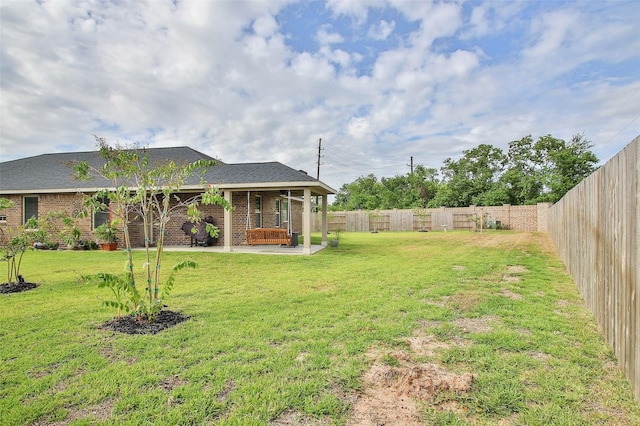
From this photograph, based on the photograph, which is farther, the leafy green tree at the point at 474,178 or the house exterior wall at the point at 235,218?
the leafy green tree at the point at 474,178

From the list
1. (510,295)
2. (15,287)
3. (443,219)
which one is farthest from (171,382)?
(443,219)

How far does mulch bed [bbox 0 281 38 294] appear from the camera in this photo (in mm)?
6344

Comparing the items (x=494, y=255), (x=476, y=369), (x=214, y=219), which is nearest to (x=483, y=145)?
(x=494, y=255)

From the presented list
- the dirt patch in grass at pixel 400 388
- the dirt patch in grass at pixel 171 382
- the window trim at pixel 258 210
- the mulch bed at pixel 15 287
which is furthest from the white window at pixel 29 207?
the dirt patch in grass at pixel 400 388

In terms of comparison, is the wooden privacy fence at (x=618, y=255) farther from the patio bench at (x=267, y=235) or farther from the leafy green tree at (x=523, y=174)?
the leafy green tree at (x=523, y=174)

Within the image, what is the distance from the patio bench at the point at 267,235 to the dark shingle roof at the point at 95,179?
5.75ft

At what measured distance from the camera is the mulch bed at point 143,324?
414 cm

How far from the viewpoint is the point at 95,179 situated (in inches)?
550

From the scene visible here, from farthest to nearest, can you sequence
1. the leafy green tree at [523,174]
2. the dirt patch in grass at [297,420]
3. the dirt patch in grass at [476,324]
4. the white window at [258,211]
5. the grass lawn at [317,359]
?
the leafy green tree at [523,174]
the white window at [258,211]
the dirt patch in grass at [476,324]
the grass lawn at [317,359]
the dirt patch in grass at [297,420]

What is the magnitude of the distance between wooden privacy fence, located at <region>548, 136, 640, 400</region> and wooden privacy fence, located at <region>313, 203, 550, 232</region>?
21285mm

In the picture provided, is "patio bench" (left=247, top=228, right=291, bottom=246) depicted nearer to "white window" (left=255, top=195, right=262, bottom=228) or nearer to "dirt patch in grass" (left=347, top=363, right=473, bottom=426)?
"white window" (left=255, top=195, right=262, bottom=228)

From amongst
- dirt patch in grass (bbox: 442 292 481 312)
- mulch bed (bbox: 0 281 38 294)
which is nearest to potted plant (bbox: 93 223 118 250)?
mulch bed (bbox: 0 281 38 294)

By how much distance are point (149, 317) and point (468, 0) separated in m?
11.4

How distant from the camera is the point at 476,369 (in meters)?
2.98
